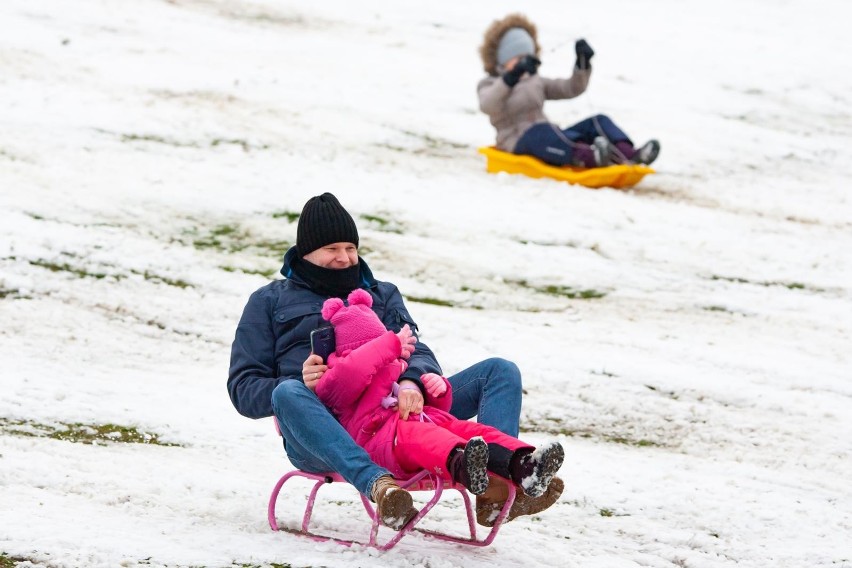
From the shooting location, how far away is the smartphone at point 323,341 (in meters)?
4.54

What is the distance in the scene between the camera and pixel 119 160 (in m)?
10.6

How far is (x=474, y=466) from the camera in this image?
4.07 m

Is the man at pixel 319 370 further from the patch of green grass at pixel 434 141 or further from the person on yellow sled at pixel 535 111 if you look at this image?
the patch of green grass at pixel 434 141

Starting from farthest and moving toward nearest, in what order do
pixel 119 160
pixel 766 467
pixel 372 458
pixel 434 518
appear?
1. pixel 119 160
2. pixel 766 467
3. pixel 434 518
4. pixel 372 458

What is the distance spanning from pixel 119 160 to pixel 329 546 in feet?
22.7

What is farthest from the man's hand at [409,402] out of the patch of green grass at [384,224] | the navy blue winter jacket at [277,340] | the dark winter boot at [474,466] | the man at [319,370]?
the patch of green grass at [384,224]

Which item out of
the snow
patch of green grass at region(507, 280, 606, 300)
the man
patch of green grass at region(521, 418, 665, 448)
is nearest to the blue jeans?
the man

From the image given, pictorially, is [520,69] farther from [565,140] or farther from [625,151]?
[625,151]

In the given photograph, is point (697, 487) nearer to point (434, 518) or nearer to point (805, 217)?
point (434, 518)

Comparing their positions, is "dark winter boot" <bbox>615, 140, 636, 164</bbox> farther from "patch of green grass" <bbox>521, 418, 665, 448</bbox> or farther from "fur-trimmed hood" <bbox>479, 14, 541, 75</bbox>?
"patch of green grass" <bbox>521, 418, 665, 448</bbox>

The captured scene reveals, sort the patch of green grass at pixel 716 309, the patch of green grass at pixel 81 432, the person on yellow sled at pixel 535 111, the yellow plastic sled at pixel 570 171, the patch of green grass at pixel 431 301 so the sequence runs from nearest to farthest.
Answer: the patch of green grass at pixel 81 432, the patch of green grass at pixel 431 301, the patch of green grass at pixel 716 309, the yellow plastic sled at pixel 570 171, the person on yellow sled at pixel 535 111

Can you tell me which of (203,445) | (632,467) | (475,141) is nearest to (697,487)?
(632,467)

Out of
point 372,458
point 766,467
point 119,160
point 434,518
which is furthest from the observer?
point 119,160

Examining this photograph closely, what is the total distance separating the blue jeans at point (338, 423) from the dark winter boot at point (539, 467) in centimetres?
45
